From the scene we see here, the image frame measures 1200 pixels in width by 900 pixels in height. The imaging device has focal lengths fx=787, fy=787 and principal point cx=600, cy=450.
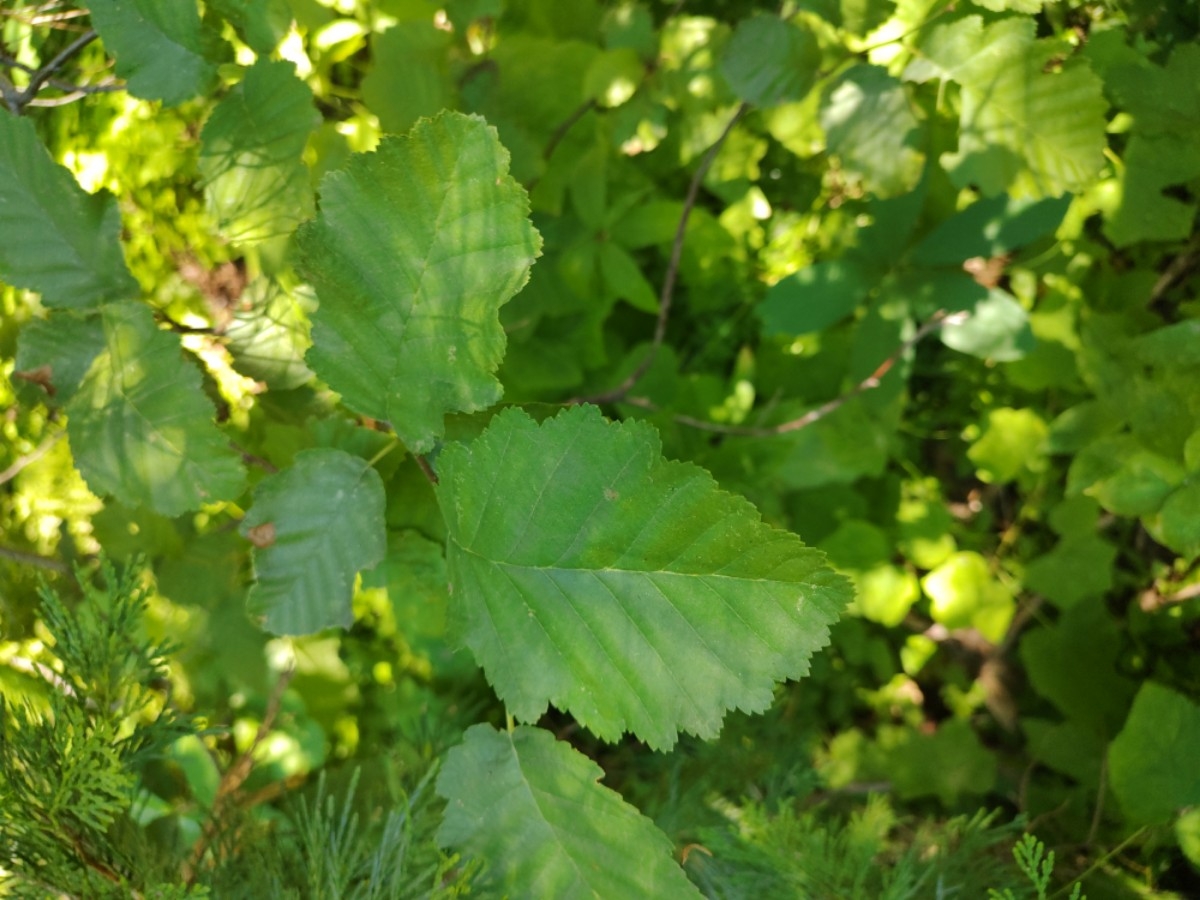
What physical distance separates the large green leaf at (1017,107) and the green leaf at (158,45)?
3.03 ft

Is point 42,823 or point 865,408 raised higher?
point 42,823

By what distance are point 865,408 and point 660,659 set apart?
1105 mm

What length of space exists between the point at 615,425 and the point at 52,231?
0.65m

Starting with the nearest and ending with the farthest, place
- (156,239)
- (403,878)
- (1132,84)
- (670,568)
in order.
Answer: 1. (670,568)
2. (403,878)
3. (1132,84)
4. (156,239)

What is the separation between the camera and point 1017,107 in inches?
42.3

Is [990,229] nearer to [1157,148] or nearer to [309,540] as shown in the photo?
[1157,148]

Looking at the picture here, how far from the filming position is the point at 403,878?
3.08 ft

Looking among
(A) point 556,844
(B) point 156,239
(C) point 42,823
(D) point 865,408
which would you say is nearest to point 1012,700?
(D) point 865,408

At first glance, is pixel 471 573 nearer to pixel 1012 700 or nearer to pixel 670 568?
pixel 670 568

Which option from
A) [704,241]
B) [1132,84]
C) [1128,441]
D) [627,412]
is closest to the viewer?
[1132,84]

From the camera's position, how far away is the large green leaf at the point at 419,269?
72 centimetres

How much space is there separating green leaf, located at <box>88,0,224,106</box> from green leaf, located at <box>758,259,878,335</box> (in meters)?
1.05

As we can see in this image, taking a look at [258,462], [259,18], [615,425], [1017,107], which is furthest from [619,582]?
[1017,107]

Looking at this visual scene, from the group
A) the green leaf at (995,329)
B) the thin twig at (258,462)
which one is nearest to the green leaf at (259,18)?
the thin twig at (258,462)
